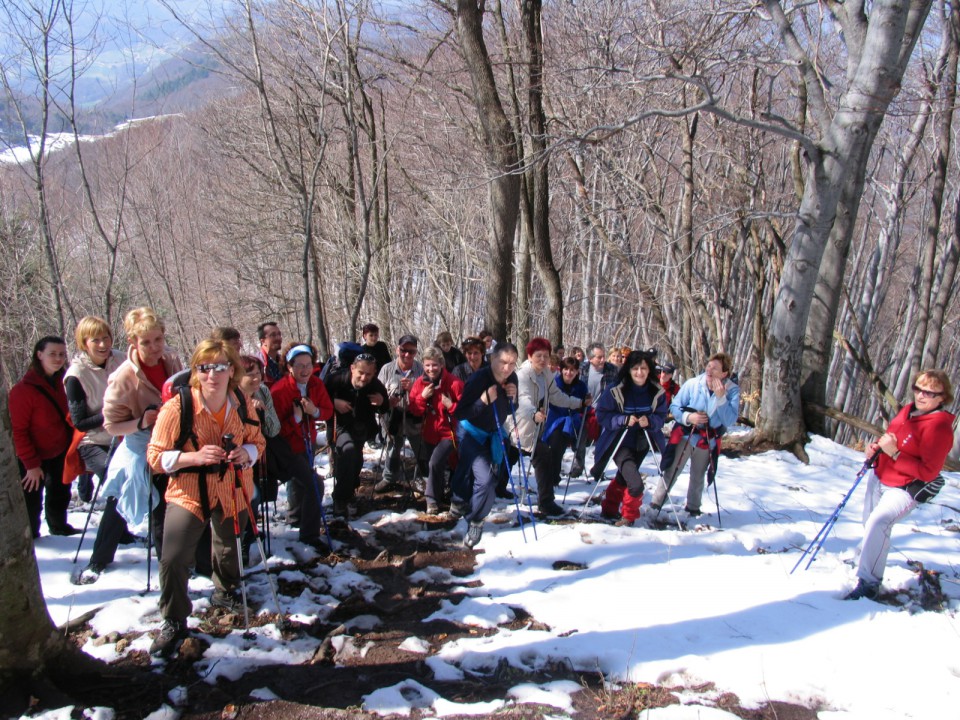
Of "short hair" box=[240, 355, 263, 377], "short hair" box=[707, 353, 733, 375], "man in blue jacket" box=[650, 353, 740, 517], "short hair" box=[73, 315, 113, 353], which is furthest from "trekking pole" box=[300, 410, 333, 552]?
"short hair" box=[707, 353, 733, 375]

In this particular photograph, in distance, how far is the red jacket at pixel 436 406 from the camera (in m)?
6.80

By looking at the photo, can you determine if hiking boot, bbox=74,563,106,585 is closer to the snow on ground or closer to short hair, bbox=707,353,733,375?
the snow on ground

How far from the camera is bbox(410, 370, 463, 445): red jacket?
6797 millimetres

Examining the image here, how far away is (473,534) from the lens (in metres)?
5.91

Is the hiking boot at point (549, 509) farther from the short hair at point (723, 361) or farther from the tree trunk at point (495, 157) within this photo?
the tree trunk at point (495, 157)

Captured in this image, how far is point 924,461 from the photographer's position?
471cm

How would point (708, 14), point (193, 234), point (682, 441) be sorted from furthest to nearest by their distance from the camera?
1. point (193, 234)
2. point (708, 14)
3. point (682, 441)

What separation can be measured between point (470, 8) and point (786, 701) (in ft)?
29.5

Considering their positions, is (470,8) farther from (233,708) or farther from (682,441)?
(233,708)

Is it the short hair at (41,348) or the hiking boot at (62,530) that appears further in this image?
the hiking boot at (62,530)

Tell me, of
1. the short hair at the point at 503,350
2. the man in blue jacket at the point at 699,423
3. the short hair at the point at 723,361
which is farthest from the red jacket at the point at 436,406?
the short hair at the point at 723,361

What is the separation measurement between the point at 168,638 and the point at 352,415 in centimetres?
296

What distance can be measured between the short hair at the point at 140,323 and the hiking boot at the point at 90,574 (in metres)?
1.75

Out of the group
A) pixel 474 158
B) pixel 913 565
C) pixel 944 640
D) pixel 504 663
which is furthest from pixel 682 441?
pixel 474 158
